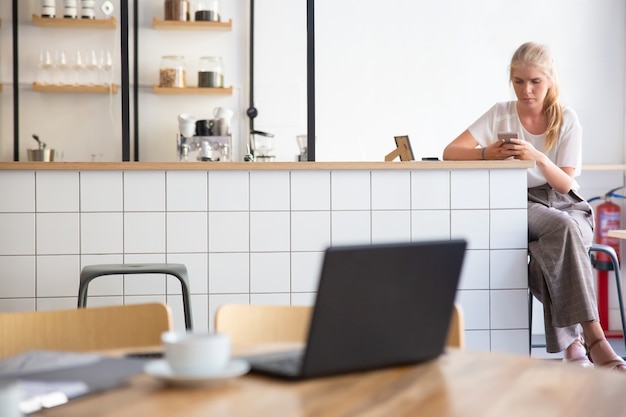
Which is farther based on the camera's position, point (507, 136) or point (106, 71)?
point (106, 71)

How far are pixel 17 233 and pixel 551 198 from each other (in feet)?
7.55

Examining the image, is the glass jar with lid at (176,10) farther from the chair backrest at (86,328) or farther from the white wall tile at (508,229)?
the chair backrest at (86,328)

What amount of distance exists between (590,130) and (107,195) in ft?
11.9

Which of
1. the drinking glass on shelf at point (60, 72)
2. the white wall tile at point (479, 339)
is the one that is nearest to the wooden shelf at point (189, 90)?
the drinking glass on shelf at point (60, 72)

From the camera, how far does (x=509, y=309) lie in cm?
366

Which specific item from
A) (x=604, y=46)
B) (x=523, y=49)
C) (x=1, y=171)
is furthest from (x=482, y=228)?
(x=604, y=46)

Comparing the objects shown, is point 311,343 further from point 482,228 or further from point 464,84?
point 464,84

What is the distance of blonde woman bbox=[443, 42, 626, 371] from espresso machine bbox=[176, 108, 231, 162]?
5.81ft

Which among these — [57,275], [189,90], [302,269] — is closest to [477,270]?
[302,269]

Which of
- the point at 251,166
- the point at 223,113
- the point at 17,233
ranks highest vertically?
the point at 223,113

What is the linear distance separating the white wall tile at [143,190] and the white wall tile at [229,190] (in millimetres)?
208

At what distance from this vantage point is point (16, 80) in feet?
18.0

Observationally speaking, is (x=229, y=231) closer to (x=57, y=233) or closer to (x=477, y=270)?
(x=57, y=233)

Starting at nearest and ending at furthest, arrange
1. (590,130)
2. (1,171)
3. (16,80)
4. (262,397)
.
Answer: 1. (262,397)
2. (1,171)
3. (16,80)
4. (590,130)
